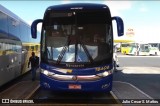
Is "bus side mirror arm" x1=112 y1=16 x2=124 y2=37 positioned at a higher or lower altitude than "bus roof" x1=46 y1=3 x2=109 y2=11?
lower

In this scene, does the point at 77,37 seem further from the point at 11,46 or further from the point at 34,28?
the point at 11,46

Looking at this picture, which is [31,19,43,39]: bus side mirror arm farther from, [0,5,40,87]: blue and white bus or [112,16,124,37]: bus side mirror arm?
[112,16,124,37]: bus side mirror arm

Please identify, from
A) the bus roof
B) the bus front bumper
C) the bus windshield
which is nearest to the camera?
the bus front bumper

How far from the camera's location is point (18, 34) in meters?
17.9

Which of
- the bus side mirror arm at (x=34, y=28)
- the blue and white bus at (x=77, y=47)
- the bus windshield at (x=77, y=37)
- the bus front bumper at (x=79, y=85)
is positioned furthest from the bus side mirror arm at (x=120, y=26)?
the bus side mirror arm at (x=34, y=28)

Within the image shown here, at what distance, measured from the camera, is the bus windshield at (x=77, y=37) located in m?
11.9

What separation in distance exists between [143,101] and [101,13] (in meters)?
3.52

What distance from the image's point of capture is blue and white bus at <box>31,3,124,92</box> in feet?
38.3

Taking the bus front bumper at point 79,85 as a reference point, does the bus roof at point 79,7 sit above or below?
above

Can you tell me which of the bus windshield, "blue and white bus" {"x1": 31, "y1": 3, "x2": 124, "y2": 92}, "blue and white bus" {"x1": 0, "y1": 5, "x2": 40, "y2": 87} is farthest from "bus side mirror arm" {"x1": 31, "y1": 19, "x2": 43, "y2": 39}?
"blue and white bus" {"x1": 0, "y1": 5, "x2": 40, "y2": 87}

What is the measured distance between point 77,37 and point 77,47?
1.27 ft

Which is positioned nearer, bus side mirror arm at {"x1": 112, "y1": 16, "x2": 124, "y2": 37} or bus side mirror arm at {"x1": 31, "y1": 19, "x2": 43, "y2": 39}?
bus side mirror arm at {"x1": 112, "y1": 16, "x2": 124, "y2": 37}

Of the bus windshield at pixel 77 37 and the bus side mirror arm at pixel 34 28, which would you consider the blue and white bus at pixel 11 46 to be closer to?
the bus side mirror arm at pixel 34 28

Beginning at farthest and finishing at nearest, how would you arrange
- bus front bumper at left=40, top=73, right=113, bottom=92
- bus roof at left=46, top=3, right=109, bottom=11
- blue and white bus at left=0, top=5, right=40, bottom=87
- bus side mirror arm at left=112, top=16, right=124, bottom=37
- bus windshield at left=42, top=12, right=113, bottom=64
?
blue and white bus at left=0, top=5, right=40, bottom=87 < bus roof at left=46, top=3, right=109, bottom=11 < bus side mirror arm at left=112, top=16, right=124, bottom=37 < bus windshield at left=42, top=12, right=113, bottom=64 < bus front bumper at left=40, top=73, right=113, bottom=92
